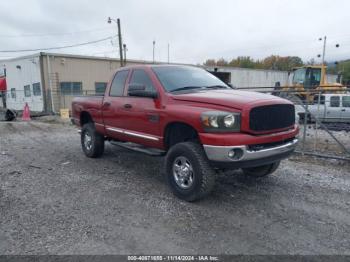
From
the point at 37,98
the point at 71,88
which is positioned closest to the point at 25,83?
the point at 37,98

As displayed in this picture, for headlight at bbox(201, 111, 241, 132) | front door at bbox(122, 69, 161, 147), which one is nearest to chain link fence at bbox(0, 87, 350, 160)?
front door at bbox(122, 69, 161, 147)

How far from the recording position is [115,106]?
19.9ft

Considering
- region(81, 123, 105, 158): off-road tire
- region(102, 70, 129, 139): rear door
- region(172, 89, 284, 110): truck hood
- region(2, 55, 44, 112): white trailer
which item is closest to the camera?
region(172, 89, 284, 110): truck hood

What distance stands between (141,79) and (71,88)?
20.4 metres

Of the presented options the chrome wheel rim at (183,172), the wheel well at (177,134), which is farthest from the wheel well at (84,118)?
the chrome wheel rim at (183,172)

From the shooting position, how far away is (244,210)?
4.24m

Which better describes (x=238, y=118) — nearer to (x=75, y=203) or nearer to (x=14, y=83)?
(x=75, y=203)

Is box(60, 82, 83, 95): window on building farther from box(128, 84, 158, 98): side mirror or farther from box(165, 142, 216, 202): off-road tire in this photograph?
box(165, 142, 216, 202): off-road tire

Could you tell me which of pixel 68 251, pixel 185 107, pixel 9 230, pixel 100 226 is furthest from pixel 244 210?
pixel 9 230

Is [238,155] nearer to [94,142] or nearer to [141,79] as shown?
[141,79]

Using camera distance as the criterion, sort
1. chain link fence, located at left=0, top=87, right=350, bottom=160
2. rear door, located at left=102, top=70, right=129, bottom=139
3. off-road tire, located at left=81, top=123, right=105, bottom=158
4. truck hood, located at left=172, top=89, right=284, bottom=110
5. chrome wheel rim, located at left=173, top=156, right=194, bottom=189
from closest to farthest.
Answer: truck hood, located at left=172, top=89, right=284, bottom=110
chrome wheel rim, located at left=173, top=156, right=194, bottom=189
rear door, located at left=102, top=70, right=129, bottom=139
off-road tire, located at left=81, top=123, right=105, bottom=158
chain link fence, located at left=0, top=87, right=350, bottom=160

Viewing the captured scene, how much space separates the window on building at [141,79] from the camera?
209 inches

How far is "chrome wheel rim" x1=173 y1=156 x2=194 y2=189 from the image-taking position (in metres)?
4.46

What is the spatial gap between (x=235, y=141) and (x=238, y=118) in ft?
1.05
